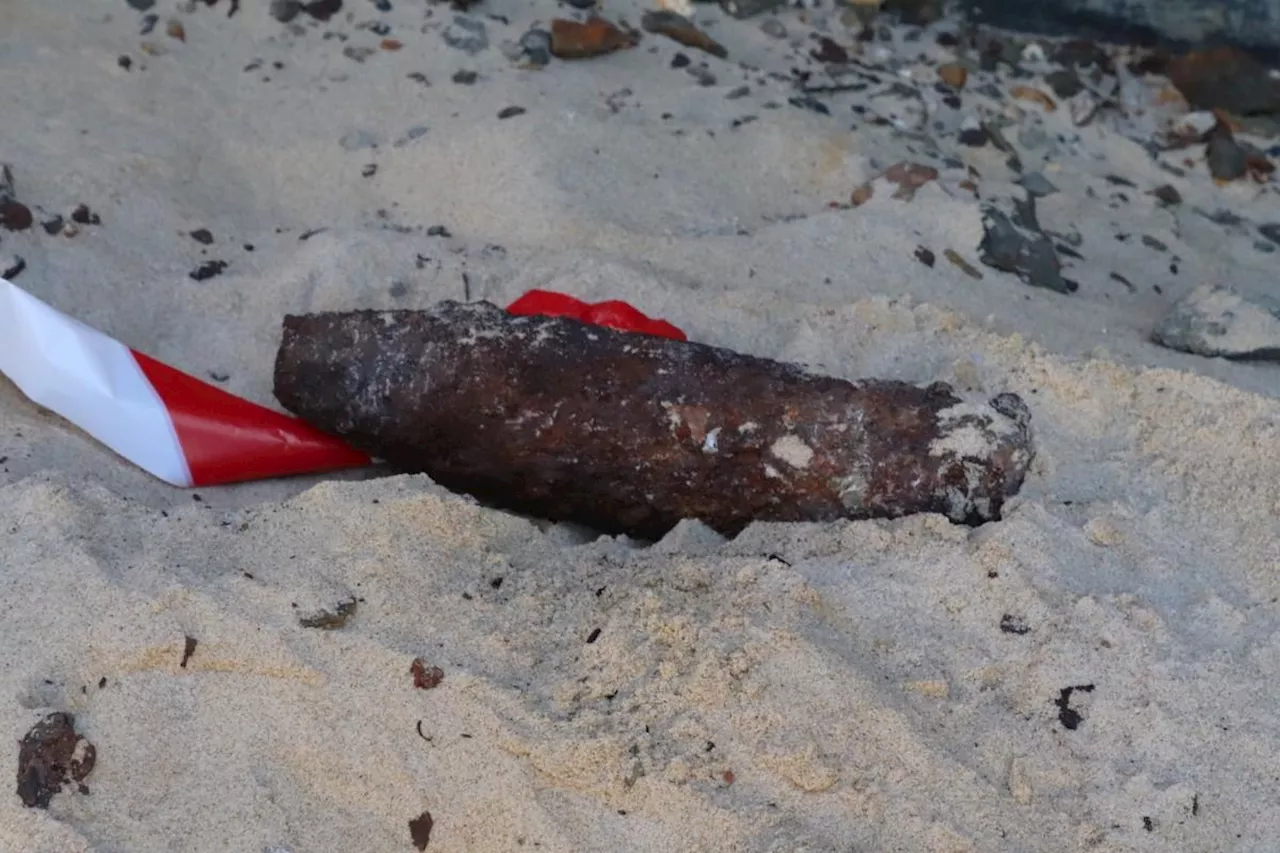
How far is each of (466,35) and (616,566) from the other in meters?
1.95

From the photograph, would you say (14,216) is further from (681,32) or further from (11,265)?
(681,32)

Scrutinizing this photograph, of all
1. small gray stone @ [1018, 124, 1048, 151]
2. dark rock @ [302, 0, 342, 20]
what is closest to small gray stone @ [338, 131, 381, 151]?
dark rock @ [302, 0, 342, 20]

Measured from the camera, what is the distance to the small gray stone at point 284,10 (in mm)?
3484

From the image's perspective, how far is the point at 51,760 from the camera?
164 centimetres

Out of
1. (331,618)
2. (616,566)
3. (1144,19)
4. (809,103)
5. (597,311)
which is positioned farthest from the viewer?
(1144,19)

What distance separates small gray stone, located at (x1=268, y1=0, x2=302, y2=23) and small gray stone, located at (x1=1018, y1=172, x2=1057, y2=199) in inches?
78.4

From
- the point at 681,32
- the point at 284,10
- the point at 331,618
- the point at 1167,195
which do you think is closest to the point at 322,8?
the point at 284,10

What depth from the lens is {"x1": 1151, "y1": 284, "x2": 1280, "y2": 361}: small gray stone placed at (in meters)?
2.70

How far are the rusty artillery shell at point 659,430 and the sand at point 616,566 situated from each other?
0.08 m

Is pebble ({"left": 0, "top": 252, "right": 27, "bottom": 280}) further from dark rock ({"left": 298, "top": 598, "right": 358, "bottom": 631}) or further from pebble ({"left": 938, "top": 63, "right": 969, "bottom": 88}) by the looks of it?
pebble ({"left": 938, "top": 63, "right": 969, "bottom": 88})

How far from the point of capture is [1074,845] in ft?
5.31

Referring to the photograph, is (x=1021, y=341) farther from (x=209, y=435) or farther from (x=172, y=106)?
(x=172, y=106)

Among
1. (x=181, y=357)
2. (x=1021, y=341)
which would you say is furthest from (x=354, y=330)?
(x=1021, y=341)

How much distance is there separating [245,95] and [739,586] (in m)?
2.06
